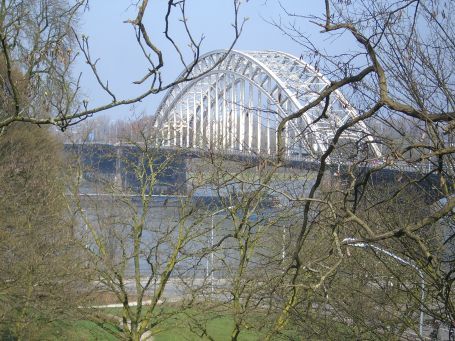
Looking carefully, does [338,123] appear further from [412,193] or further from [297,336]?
[297,336]

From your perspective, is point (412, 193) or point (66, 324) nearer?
point (412, 193)

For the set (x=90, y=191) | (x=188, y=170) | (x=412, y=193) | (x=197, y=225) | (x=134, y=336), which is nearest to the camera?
(x=412, y=193)

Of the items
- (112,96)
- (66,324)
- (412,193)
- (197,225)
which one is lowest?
(66,324)

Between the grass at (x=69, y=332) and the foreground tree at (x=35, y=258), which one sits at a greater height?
the foreground tree at (x=35, y=258)

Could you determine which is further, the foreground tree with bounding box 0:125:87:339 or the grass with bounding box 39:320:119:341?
the grass with bounding box 39:320:119:341

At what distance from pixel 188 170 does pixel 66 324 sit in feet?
12.6

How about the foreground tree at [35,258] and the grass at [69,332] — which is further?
the grass at [69,332]

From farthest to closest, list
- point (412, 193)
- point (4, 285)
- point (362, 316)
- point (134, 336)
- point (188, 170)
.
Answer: point (188, 170) < point (134, 336) < point (4, 285) < point (412, 193) < point (362, 316)

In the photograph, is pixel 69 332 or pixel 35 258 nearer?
pixel 35 258

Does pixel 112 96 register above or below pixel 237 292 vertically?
above

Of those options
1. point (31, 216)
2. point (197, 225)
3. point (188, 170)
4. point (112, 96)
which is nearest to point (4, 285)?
point (31, 216)

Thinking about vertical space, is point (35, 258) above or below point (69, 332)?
above

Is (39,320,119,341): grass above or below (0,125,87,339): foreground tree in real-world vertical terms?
below

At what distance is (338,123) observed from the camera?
7910mm
